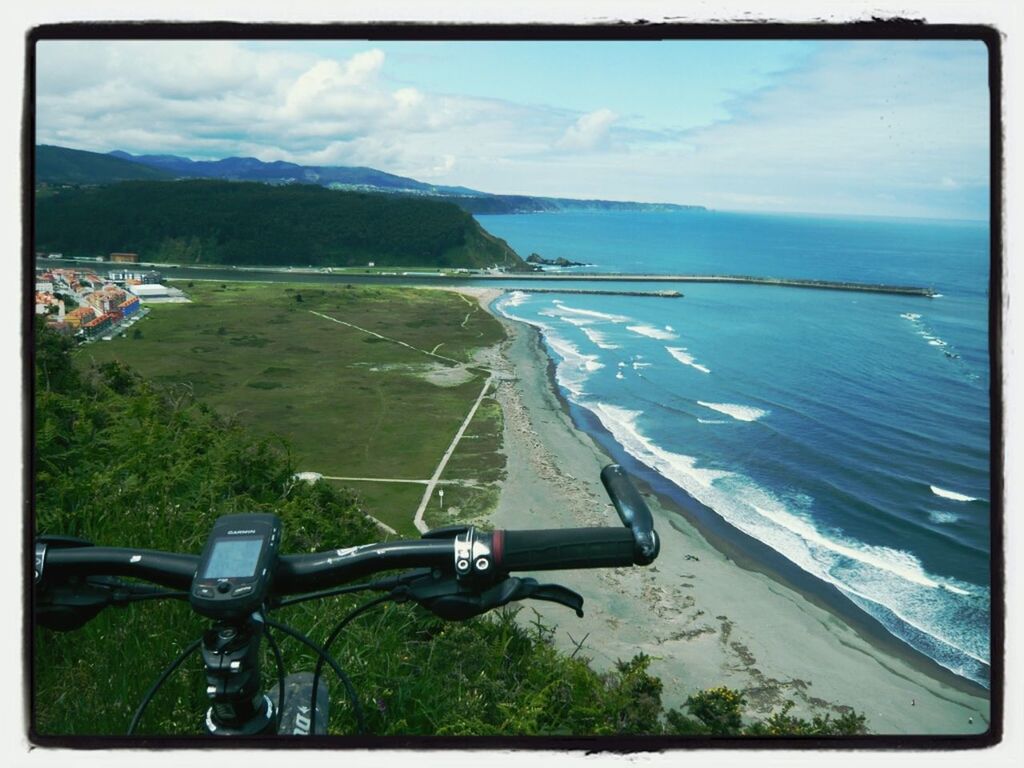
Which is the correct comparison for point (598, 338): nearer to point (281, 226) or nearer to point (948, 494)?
point (281, 226)

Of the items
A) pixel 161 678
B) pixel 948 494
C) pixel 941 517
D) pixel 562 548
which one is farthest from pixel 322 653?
pixel 948 494

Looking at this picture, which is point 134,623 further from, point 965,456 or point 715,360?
point 715,360

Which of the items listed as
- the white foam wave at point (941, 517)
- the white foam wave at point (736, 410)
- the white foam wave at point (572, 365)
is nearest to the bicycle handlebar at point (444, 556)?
the white foam wave at point (941, 517)

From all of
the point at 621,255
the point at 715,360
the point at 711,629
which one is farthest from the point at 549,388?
the point at 621,255

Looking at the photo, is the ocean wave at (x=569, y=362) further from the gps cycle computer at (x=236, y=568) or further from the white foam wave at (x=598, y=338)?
the gps cycle computer at (x=236, y=568)

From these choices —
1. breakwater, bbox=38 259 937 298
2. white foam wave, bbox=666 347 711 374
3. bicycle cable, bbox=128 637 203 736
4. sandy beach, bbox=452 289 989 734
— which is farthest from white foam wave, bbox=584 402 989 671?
breakwater, bbox=38 259 937 298

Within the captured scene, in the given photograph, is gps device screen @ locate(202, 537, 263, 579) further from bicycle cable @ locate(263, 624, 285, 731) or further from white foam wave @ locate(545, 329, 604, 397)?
white foam wave @ locate(545, 329, 604, 397)
